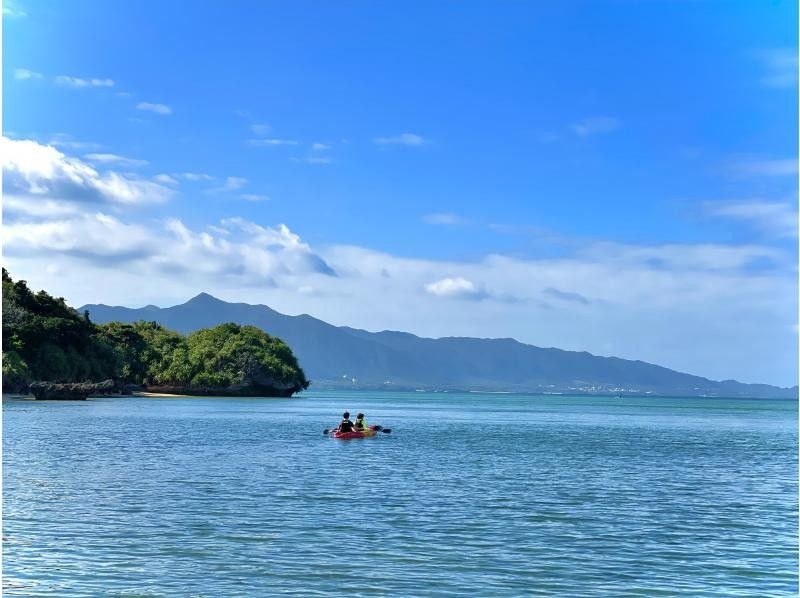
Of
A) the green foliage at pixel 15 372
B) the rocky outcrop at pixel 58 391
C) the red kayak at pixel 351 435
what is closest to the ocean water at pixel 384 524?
the red kayak at pixel 351 435

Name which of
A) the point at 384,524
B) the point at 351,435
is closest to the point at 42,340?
the point at 351,435

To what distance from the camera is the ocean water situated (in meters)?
23.5

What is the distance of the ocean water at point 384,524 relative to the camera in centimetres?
2355

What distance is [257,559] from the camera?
2555 cm

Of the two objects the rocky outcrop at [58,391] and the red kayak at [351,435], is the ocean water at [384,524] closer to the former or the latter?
the red kayak at [351,435]

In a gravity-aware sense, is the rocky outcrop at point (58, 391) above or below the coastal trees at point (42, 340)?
below

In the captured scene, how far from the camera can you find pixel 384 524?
3172 centimetres

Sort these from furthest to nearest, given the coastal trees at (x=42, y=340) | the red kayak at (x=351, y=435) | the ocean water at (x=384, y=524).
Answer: the coastal trees at (x=42, y=340), the red kayak at (x=351, y=435), the ocean water at (x=384, y=524)

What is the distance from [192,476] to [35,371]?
4402 inches

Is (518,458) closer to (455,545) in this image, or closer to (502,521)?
(502,521)

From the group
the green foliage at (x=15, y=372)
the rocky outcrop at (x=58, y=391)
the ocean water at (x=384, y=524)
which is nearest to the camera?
the ocean water at (x=384, y=524)

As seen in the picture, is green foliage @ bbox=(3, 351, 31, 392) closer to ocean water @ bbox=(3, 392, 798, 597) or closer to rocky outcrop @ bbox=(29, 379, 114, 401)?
rocky outcrop @ bbox=(29, 379, 114, 401)

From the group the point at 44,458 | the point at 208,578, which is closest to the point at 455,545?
the point at 208,578

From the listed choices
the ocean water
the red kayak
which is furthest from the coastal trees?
the ocean water
